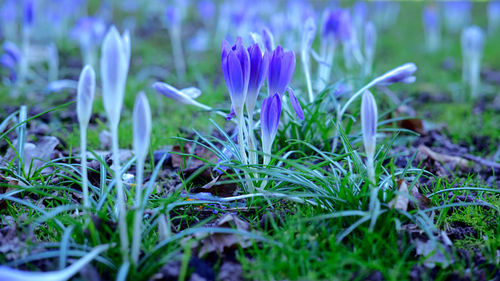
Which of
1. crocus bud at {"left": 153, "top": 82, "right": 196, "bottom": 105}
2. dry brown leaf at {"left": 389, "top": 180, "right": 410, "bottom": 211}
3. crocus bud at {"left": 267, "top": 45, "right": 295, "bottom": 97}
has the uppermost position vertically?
crocus bud at {"left": 267, "top": 45, "right": 295, "bottom": 97}

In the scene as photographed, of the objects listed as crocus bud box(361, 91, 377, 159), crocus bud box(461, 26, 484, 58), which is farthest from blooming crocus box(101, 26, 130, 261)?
crocus bud box(461, 26, 484, 58)

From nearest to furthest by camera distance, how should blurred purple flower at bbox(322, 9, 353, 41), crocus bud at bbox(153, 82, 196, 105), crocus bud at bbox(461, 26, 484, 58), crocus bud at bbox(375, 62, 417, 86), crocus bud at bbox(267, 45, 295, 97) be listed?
crocus bud at bbox(267, 45, 295, 97) < crocus bud at bbox(153, 82, 196, 105) < crocus bud at bbox(375, 62, 417, 86) < blurred purple flower at bbox(322, 9, 353, 41) < crocus bud at bbox(461, 26, 484, 58)

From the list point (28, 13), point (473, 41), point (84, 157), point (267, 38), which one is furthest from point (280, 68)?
point (473, 41)

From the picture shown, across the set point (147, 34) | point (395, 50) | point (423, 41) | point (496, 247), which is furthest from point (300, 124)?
point (423, 41)

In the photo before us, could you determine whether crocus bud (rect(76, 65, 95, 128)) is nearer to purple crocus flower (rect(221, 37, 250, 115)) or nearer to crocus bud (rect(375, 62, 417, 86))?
purple crocus flower (rect(221, 37, 250, 115))

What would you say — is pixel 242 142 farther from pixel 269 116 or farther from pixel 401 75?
pixel 401 75

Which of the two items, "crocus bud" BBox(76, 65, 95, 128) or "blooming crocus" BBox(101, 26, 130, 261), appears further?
"crocus bud" BBox(76, 65, 95, 128)

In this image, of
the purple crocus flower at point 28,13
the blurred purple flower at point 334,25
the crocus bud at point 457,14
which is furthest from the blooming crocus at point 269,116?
the crocus bud at point 457,14
